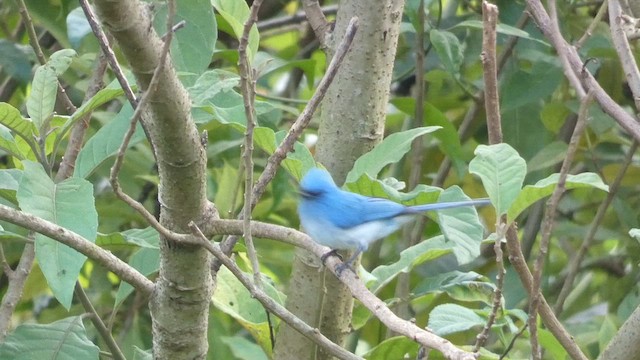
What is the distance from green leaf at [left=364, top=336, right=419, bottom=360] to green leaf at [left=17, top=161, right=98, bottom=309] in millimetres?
705

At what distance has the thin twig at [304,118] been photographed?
1.51m

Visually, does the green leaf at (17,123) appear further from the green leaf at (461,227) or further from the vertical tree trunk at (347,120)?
the green leaf at (461,227)

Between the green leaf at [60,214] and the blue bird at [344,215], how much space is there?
46 centimetres

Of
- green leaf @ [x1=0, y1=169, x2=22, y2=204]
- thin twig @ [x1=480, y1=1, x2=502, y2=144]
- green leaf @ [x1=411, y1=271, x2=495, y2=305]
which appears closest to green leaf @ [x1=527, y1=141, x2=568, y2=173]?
green leaf @ [x1=411, y1=271, x2=495, y2=305]

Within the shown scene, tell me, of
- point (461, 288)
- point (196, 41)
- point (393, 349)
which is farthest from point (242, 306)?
point (196, 41)

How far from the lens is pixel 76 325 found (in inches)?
79.0

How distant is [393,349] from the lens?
2121 millimetres

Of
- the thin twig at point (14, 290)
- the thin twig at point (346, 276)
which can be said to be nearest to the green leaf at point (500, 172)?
the thin twig at point (346, 276)

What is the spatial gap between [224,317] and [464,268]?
0.79 meters

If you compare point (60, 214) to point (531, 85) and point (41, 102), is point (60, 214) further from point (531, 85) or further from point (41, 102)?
point (531, 85)

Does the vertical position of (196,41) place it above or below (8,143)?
above

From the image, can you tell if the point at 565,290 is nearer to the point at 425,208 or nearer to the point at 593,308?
the point at 593,308

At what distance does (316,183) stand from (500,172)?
0.44m

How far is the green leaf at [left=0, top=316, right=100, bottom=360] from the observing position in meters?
1.94
